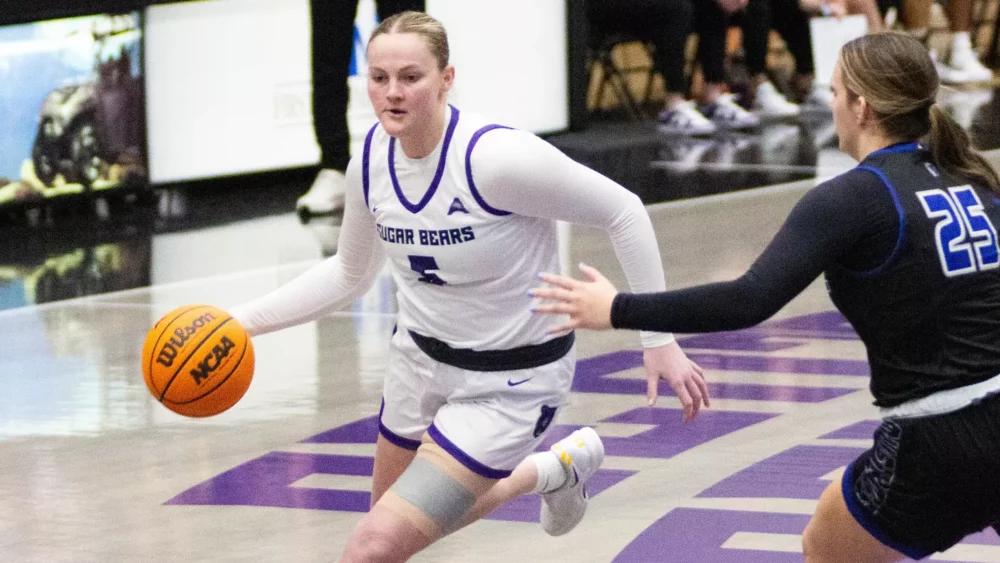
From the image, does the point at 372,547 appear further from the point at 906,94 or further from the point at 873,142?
the point at 906,94

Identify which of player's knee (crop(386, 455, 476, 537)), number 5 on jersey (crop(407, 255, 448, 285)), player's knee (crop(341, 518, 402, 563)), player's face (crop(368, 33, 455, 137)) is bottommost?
player's knee (crop(341, 518, 402, 563))

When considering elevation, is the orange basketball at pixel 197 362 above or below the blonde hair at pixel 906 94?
below

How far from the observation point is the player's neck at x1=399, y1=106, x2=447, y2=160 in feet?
13.0

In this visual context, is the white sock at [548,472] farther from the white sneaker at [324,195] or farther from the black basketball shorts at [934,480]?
the white sneaker at [324,195]

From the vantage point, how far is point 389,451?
4199mm

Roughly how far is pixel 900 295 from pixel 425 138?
1.22 metres

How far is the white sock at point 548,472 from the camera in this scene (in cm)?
433

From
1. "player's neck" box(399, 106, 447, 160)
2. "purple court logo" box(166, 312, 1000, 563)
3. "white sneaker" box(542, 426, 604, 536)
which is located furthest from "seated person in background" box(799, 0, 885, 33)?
"player's neck" box(399, 106, 447, 160)

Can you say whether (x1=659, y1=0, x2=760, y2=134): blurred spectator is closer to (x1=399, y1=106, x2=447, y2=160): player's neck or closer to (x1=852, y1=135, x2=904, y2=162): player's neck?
(x1=399, y1=106, x2=447, y2=160): player's neck

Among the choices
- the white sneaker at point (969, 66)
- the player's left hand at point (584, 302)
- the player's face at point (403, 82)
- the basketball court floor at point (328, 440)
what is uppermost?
the player's face at point (403, 82)

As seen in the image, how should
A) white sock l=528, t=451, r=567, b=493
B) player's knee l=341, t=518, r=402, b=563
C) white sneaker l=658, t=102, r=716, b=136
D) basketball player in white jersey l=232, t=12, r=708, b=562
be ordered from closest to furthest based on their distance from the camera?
1. player's knee l=341, t=518, r=402, b=563
2. basketball player in white jersey l=232, t=12, r=708, b=562
3. white sock l=528, t=451, r=567, b=493
4. white sneaker l=658, t=102, r=716, b=136

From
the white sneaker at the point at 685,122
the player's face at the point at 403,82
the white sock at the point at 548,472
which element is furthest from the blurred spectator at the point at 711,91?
the player's face at the point at 403,82

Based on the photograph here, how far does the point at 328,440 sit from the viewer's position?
230 inches

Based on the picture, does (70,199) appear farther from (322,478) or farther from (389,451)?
(389,451)
